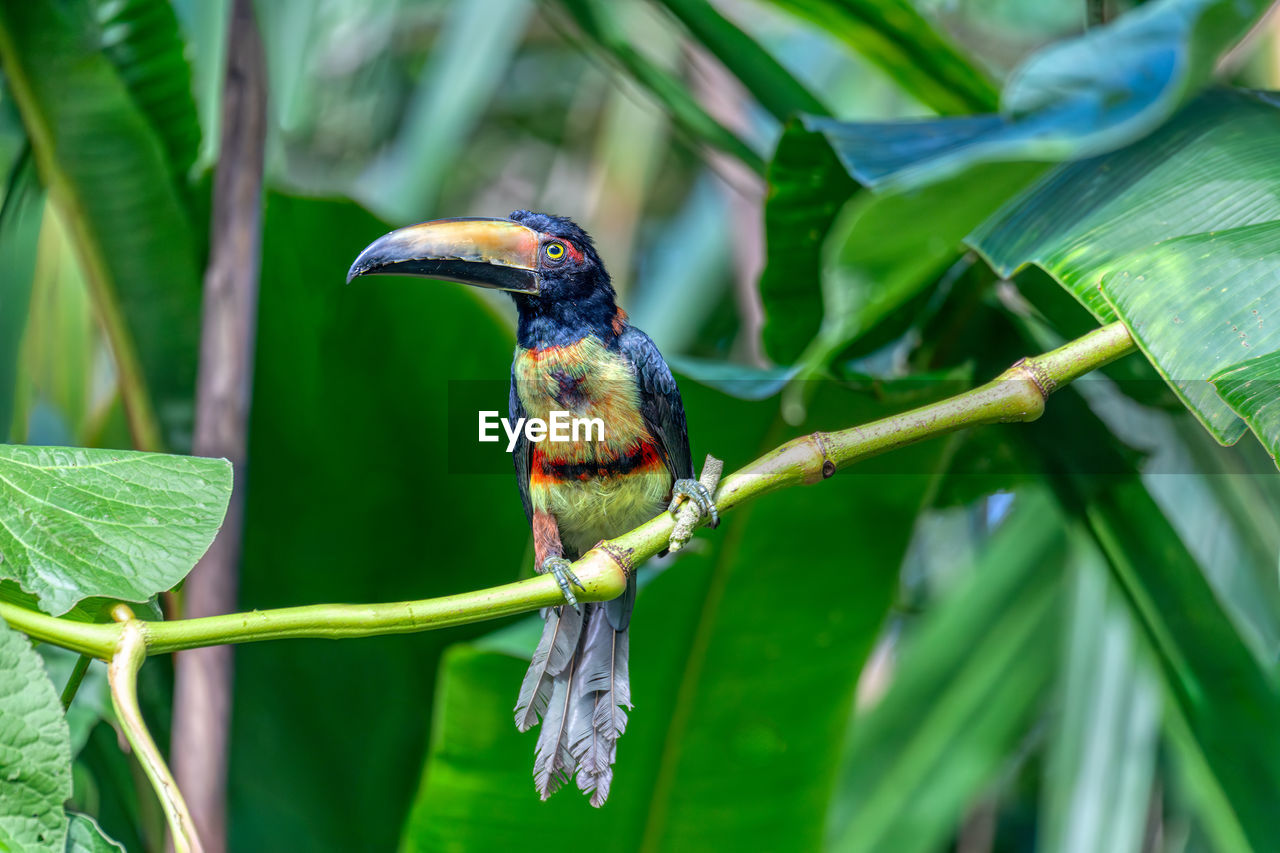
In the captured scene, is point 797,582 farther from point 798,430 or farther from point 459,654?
point 459,654

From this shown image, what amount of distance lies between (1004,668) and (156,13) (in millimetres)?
1451

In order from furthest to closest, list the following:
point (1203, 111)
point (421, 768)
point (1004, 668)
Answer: point (1004, 668) → point (421, 768) → point (1203, 111)

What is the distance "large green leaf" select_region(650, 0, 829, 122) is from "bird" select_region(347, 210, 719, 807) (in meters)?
0.46

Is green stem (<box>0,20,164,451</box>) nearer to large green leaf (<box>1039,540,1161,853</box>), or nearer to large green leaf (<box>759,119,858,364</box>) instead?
large green leaf (<box>759,119,858,364</box>)

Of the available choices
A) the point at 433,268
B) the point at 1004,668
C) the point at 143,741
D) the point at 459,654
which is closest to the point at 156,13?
the point at 433,268

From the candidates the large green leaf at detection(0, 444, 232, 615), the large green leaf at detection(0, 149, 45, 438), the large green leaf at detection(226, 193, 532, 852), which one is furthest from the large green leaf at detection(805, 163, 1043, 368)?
the large green leaf at detection(0, 149, 45, 438)

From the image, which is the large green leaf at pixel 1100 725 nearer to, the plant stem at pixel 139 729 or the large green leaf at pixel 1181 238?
the large green leaf at pixel 1181 238

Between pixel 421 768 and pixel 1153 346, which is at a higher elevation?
pixel 1153 346

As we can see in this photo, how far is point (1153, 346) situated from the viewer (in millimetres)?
662

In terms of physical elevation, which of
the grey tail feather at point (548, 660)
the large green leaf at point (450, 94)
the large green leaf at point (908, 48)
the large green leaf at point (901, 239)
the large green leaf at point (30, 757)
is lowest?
the large green leaf at point (30, 757)

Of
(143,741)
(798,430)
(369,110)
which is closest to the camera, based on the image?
(143,741)

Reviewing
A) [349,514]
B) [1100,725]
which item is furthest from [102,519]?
[1100,725]

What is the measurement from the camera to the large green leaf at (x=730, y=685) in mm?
1017

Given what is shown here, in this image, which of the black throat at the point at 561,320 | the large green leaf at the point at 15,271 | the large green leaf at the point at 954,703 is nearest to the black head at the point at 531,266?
the black throat at the point at 561,320
